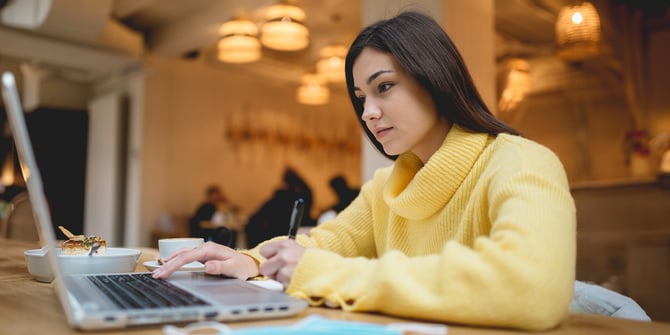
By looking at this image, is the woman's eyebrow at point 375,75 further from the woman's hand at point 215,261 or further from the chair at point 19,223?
the chair at point 19,223

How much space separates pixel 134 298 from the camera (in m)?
0.83

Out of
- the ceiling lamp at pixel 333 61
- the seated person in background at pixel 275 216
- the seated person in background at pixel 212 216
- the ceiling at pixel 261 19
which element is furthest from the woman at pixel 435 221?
the seated person in background at pixel 212 216

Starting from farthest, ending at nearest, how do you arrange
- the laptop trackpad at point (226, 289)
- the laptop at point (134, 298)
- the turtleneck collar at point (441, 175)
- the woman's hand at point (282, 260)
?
the turtleneck collar at point (441, 175) < the woman's hand at point (282, 260) < the laptop trackpad at point (226, 289) < the laptop at point (134, 298)

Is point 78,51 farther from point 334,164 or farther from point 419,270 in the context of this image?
point 419,270

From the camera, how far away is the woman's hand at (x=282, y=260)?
0.96 metres

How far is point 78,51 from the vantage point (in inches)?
254

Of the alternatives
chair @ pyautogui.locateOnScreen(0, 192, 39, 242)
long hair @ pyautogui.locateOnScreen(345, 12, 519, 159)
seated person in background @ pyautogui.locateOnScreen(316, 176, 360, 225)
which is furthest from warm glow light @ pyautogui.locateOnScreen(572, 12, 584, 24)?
chair @ pyautogui.locateOnScreen(0, 192, 39, 242)

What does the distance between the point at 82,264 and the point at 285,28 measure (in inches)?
135

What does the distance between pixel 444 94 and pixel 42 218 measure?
78cm

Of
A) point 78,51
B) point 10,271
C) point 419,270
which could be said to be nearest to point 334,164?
point 78,51

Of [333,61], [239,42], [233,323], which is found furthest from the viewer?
[333,61]

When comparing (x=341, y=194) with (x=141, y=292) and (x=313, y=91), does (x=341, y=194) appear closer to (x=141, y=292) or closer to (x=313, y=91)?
(x=313, y=91)

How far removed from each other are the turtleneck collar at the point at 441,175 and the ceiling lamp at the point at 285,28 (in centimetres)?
338

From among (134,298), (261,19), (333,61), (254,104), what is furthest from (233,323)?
(254,104)
